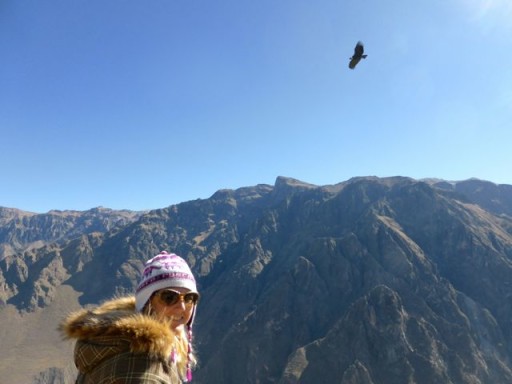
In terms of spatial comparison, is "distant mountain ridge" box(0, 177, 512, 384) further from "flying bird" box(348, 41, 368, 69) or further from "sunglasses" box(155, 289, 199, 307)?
"sunglasses" box(155, 289, 199, 307)

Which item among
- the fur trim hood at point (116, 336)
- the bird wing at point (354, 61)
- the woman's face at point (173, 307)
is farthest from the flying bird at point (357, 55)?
the fur trim hood at point (116, 336)

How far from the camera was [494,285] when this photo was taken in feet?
359

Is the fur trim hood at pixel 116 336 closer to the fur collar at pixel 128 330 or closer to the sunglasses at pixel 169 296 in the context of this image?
the fur collar at pixel 128 330

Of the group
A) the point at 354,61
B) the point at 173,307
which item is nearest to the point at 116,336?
the point at 173,307

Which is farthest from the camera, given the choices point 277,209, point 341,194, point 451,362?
point 277,209

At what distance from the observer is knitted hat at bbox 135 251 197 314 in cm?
363

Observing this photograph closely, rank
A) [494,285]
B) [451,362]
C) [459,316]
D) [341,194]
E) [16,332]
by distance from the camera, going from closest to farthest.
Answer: [451,362]
[459,316]
[494,285]
[16,332]
[341,194]

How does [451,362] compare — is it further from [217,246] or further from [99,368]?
[217,246]

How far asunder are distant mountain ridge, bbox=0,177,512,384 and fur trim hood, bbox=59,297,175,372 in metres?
46.6

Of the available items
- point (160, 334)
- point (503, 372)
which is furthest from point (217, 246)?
point (160, 334)

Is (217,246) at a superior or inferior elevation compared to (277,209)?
inferior

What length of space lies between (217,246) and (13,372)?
9258 centimetres

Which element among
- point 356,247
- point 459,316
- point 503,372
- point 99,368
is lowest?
point 503,372

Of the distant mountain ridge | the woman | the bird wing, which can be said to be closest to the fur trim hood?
the woman
